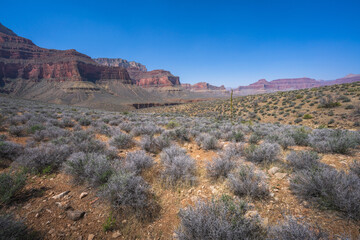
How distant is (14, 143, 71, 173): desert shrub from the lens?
329 cm

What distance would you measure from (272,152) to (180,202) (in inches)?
125

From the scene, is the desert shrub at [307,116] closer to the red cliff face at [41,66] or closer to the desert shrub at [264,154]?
the desert shrub at [264,154]

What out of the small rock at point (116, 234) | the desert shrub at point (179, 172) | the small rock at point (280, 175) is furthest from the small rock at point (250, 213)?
the small rock at point (116, 234)

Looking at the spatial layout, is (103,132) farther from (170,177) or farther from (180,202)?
(180,202)

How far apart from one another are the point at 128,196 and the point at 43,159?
299cm

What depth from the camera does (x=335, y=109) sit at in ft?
49.1

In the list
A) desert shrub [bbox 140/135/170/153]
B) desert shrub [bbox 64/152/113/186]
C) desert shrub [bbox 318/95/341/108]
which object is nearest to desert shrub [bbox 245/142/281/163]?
desert shrub [bbox 140/135/170/153]

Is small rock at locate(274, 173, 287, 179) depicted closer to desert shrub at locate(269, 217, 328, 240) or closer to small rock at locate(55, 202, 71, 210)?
desert shrub at locate(269, 217, 328, 240)

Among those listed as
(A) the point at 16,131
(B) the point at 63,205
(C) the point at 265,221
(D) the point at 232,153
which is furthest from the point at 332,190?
(A) the point at 16,131

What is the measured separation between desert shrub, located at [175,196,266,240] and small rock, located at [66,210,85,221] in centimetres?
174

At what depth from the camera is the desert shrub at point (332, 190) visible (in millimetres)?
1909

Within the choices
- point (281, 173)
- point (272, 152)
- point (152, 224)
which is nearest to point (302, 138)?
point (272, 152)

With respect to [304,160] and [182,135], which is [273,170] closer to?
[304,160]

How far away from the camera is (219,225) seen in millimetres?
1627
